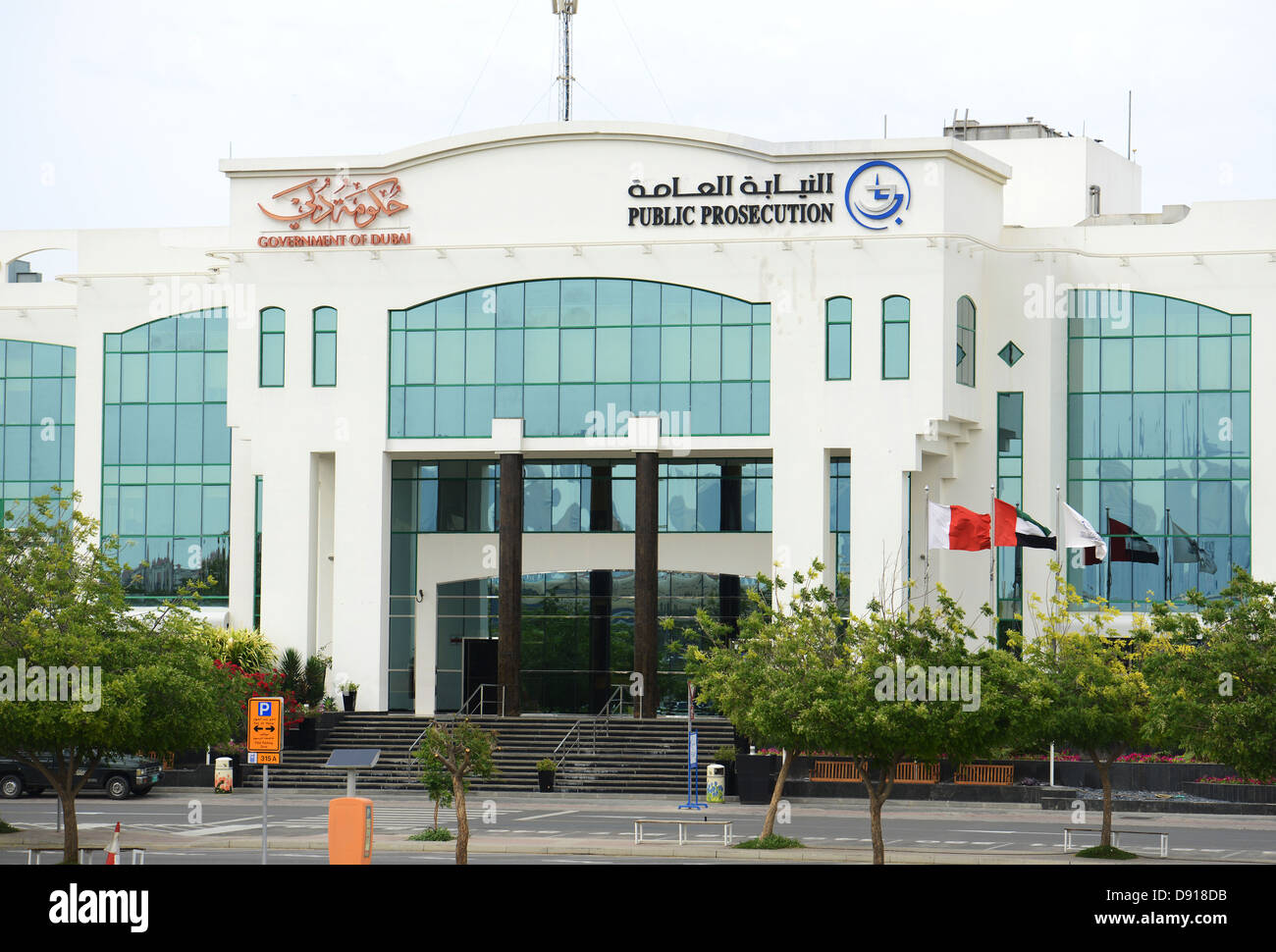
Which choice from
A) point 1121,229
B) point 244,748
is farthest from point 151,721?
point 1121,229

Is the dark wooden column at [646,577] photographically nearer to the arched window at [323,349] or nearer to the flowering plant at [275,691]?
the flowering plant at [275,691]

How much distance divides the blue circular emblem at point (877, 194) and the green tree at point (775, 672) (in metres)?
17.5

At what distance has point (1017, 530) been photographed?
45.4 meters

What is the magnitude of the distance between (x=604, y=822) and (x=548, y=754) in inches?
393

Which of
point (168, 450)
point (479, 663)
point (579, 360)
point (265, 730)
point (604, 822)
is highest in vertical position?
point (579, 360)

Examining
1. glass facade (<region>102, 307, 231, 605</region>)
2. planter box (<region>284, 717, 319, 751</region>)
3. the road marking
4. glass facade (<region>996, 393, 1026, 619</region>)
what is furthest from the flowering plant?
glass facade (<region>996, 393, 1026, 619</region>)

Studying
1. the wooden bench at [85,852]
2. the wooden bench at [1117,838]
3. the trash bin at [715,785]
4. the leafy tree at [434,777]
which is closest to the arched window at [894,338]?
→ the trash bin at [715,785]

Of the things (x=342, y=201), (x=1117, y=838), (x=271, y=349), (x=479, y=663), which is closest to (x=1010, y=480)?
(x=479, y=663)

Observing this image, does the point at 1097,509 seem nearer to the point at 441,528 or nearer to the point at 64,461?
the point at 441,528

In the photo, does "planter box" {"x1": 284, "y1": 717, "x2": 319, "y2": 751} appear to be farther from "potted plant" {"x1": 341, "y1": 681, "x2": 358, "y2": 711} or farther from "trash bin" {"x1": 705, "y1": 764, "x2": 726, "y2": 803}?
"trash bin" {"x1": 705, "y1": 764, "x2": 726, "y2": 803}

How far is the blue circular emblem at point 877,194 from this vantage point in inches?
1986

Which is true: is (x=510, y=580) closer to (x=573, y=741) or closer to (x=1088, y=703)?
(x=573, y=741)

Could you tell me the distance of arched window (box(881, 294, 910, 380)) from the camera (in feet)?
165

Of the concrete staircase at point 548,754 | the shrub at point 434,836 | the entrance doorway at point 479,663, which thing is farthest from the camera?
the entrance doorway at point 479,663
